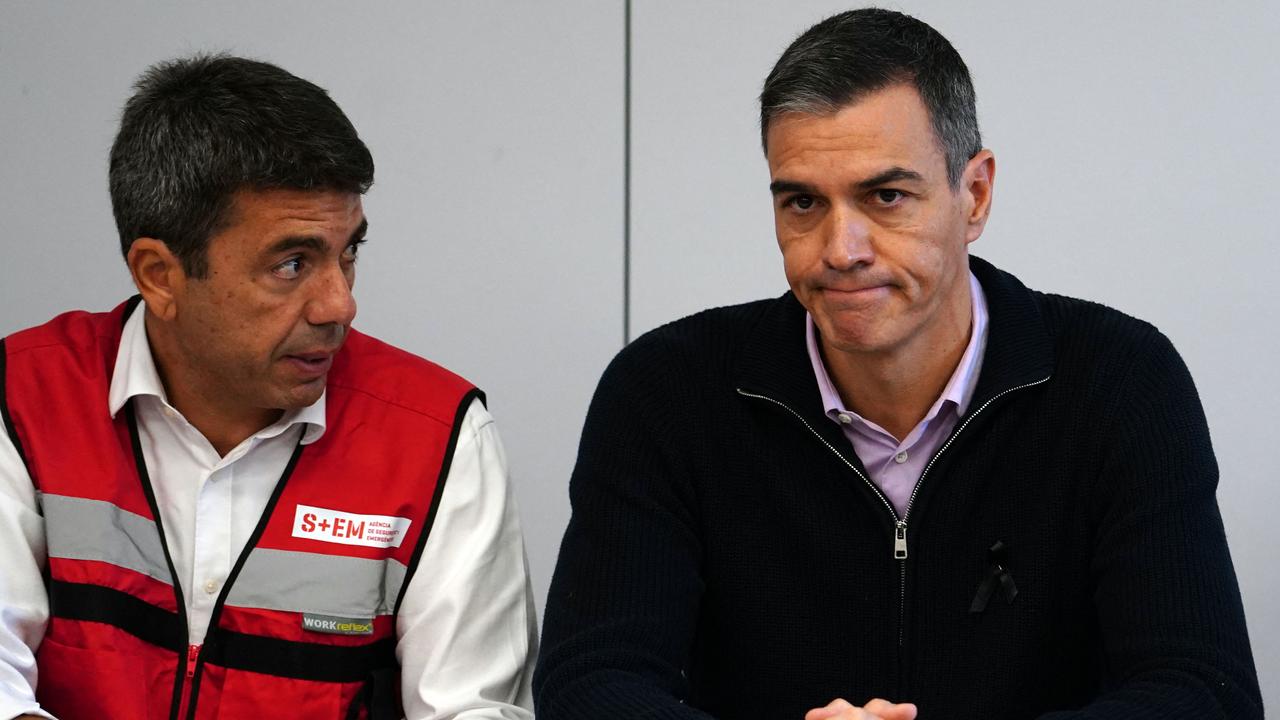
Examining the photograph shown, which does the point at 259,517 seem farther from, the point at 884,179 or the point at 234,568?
the point at 884,179

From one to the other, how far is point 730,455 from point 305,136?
63cm

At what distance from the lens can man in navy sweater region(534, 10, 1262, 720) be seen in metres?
1.67

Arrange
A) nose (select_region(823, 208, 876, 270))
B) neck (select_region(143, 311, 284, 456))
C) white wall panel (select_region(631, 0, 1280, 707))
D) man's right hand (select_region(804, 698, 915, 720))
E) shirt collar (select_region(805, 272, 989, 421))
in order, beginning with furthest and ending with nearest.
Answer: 1. white wall panel (select_region(631, 0, 1280, 707))
2. neck (select_region(143, 311, 284, 456))
3. shirt collar (select_region(805, 272, 989, 421))
4. nose (select_region(823, 208, 876, 270))
5. man's right hand (select_region(804, 698, 915, 720))

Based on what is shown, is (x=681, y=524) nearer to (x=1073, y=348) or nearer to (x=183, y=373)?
(x=1073, y=348)

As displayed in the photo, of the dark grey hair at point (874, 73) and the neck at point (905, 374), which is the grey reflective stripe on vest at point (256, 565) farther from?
the dark grey hair at point (874, 73)

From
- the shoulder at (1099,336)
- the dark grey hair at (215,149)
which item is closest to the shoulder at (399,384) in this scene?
the dark grey hair at (215,149)

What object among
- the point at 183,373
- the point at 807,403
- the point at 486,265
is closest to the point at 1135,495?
the point at 807,403

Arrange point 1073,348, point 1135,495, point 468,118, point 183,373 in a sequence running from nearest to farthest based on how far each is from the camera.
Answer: point 1135,495
point 1073,348
point 183,373
point 468,118

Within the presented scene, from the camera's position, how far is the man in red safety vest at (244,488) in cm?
179

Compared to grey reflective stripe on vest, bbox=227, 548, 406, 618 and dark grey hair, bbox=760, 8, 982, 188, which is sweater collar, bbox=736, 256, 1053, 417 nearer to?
dark grey hair, bbox=760, 8, 982, 188

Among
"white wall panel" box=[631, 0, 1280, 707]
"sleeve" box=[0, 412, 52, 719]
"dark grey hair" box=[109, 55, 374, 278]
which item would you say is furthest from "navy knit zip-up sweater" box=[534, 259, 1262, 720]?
"white wall panel" box=[631, 0, 1280, 707]

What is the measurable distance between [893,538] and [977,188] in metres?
0.43

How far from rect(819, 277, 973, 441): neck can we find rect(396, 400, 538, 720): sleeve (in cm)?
45

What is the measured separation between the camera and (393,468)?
1.88 m
